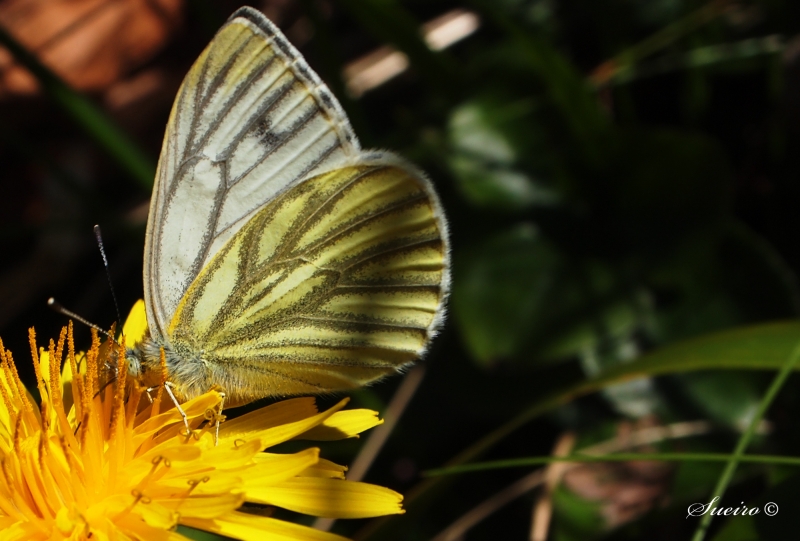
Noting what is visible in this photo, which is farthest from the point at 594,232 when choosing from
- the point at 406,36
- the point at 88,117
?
the point at 88,117

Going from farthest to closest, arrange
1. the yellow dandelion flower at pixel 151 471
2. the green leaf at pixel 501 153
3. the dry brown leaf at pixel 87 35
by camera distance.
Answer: the dry brown leaf at pixel 87 35 → the green leaf at pixel 501 153 → the yellow dandelion flower at pixel 151 471

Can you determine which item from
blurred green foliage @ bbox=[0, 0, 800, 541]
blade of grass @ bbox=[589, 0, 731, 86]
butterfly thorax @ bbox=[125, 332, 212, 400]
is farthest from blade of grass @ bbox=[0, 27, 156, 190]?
blade of grass @ bbox=[589, 0, 731, 86]

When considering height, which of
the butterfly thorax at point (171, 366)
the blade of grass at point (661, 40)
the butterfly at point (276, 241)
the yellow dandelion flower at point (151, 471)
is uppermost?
the blade of grass at point (661, 40)

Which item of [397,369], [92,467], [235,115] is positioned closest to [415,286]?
[397,369]

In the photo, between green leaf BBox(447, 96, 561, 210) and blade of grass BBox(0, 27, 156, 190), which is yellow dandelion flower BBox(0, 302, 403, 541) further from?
green leaf BBox(447, 96, 561, 210)

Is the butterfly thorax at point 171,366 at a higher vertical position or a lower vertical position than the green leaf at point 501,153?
lower

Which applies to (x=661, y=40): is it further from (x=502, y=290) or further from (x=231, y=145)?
(x=231, y=145)

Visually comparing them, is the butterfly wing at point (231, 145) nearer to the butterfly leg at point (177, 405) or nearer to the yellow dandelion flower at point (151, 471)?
the butterfly leg at point (177, 405)

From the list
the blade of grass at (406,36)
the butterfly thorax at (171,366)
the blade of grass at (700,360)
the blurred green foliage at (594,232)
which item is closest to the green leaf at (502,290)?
the blurred green foliage at (594,232)
